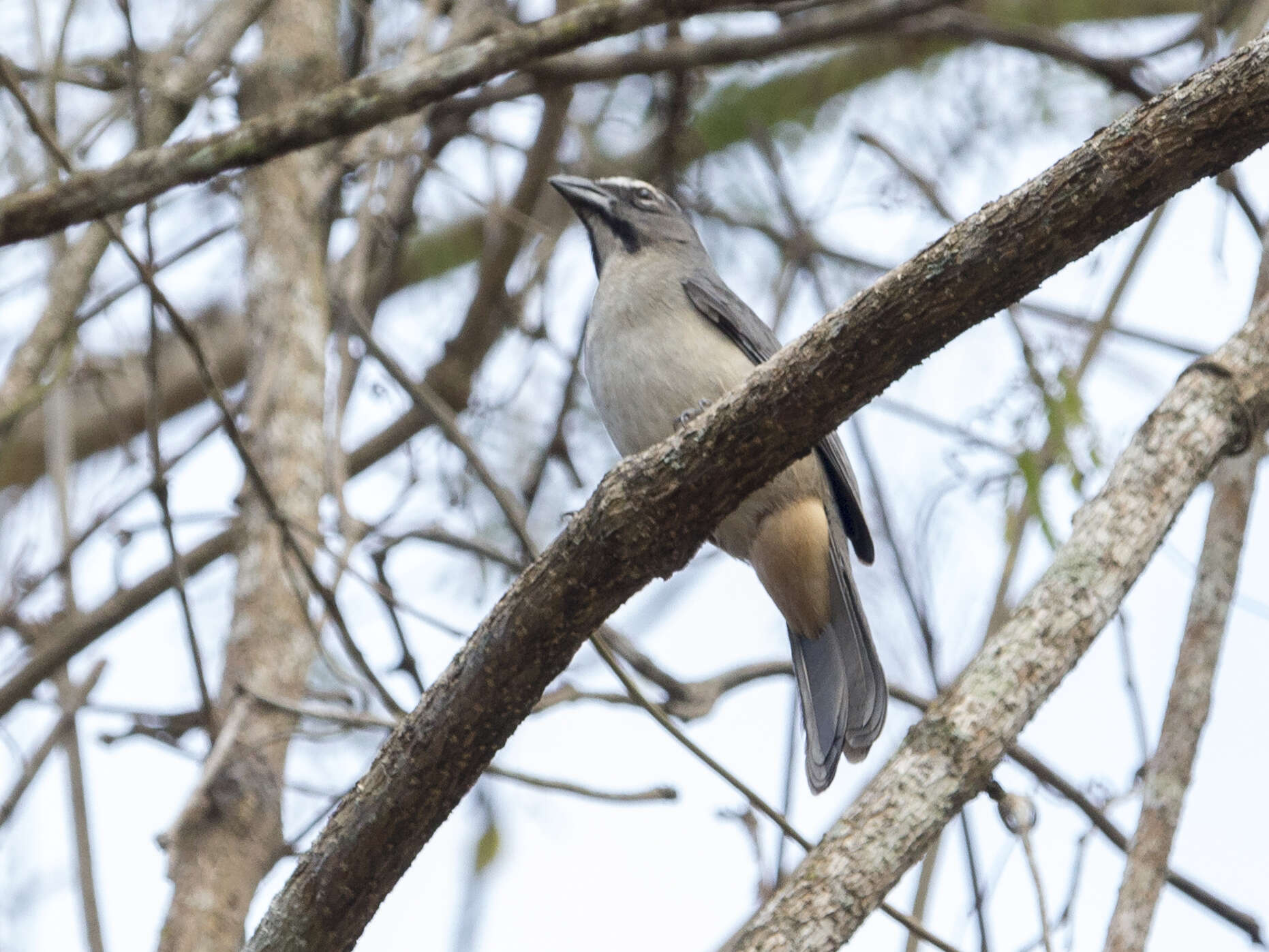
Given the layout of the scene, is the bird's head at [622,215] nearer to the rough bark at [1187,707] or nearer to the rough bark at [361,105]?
the rough bark at [361,105]

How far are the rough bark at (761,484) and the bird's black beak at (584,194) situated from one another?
2623 mm

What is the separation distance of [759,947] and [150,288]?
7.75 ft

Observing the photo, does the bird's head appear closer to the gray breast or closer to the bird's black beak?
the bird's black beak

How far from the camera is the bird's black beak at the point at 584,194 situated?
18.0 ft

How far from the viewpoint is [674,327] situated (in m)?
4.68

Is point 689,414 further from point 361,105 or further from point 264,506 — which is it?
point 264,506

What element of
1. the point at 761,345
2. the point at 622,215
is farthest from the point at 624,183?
→ the point at 761,345

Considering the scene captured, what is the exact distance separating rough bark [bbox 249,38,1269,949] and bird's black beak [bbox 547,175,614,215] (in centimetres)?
262

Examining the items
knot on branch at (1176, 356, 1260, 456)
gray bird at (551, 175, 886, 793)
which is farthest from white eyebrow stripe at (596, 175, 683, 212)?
knot on branch at (1176, 356, 1260, 456)

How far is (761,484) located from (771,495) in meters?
1.32

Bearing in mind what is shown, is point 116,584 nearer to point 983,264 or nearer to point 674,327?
point 674,327

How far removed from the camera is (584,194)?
18.0ft

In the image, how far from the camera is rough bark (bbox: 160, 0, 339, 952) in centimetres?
431

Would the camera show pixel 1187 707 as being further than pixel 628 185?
No
